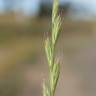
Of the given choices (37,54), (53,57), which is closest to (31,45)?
(37,54)

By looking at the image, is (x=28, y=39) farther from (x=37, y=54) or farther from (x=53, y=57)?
(x=53, y=57)

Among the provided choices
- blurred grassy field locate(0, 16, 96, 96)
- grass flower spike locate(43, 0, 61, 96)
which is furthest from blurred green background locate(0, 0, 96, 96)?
grass flower spike locate(43, 0, 61, 96)

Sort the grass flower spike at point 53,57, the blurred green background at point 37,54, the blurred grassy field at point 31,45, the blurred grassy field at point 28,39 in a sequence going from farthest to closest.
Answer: the blurred grassy field at point 28,39
the blurred grassy field at point 31,45
the blurred green background at point 37,54
the grass flower spike at point 53,57

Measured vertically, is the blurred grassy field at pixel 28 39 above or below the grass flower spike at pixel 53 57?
below

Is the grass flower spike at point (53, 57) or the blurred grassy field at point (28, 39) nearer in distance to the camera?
the grass flower spike at point (53, 57)

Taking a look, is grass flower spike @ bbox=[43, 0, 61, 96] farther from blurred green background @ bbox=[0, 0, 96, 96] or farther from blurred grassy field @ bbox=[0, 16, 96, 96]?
blurred grassy field @ bbox=[0, 16, 96, 96]

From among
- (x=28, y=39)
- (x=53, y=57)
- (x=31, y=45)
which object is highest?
(x=53, y=57)

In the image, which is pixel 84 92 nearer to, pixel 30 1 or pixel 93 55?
pixel 93 55

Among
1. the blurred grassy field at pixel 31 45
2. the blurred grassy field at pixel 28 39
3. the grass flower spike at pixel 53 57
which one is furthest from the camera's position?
the blurred grassy field at pixel 28 39

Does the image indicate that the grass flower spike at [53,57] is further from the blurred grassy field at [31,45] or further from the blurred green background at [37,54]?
the blurred grassy field at [31,45]

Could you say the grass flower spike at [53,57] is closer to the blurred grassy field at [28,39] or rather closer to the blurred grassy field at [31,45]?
the blurred grassy field at [31,45]

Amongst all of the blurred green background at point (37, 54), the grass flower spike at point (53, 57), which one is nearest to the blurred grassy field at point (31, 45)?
the blurred green background at point (37, 54)
